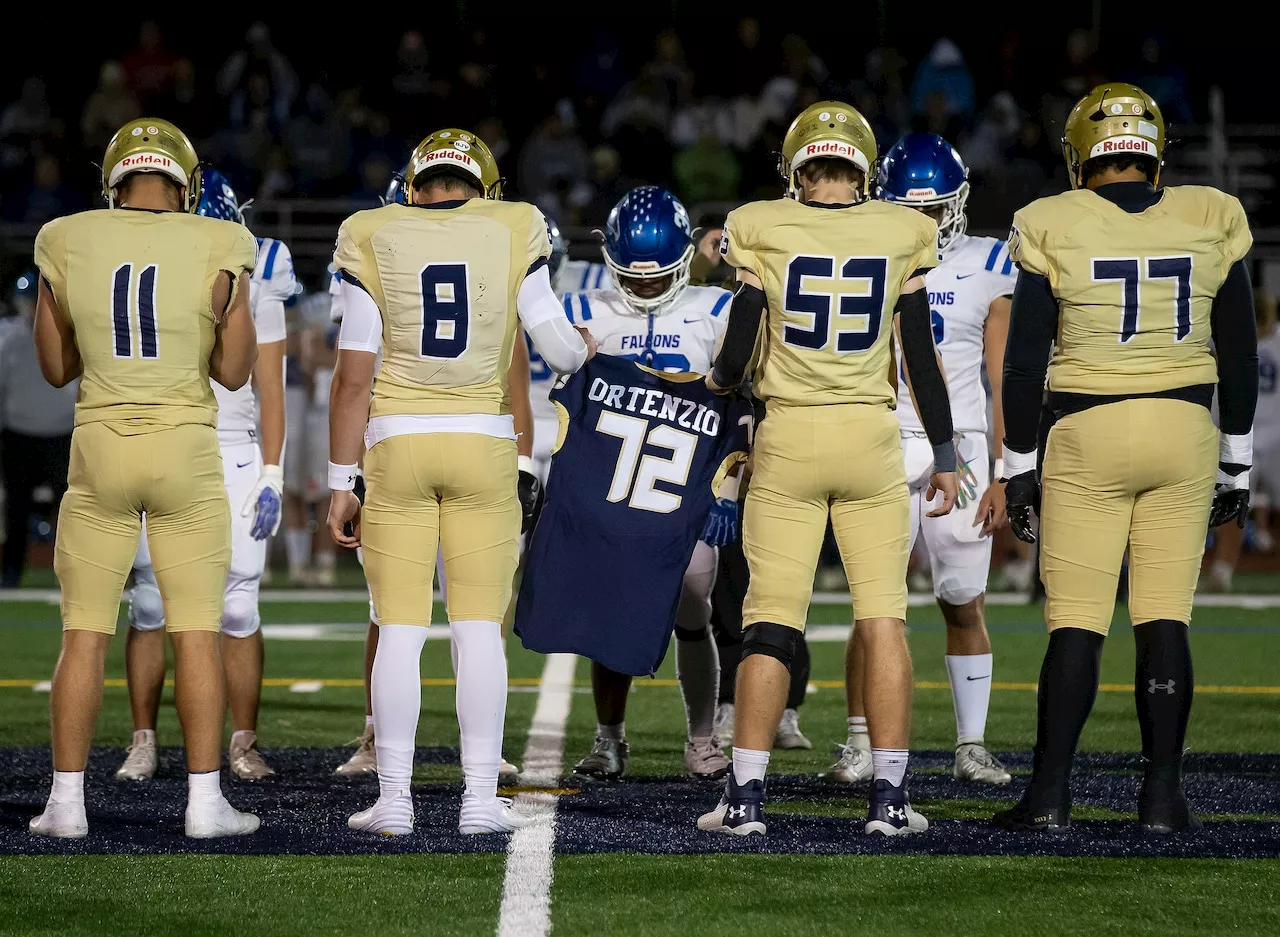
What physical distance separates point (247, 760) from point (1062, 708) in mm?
2517

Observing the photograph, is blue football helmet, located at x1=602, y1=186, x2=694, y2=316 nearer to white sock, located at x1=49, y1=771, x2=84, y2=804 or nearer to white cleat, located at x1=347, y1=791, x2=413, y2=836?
white cleat, located at x1=347, y1=791, x2=413, y2=836

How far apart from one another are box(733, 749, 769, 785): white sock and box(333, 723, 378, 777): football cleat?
146 centimetres

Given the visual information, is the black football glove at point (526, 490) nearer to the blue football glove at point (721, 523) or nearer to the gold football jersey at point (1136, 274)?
the blue football glove at point (721, 523)

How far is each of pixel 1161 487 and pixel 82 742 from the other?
280cm

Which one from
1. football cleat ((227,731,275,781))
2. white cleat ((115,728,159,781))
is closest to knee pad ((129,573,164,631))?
white cleat ((115,728,159,781))

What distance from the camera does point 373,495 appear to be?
4.39 m

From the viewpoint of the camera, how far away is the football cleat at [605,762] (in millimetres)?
5348

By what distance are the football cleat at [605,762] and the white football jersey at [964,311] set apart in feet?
4.69

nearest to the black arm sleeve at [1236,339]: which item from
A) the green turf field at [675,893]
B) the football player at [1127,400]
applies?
the football player at [1127,400]

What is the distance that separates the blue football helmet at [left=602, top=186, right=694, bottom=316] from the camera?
17.1 feet

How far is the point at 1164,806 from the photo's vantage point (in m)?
4.38

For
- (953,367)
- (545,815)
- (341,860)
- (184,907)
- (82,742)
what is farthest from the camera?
(953,367)

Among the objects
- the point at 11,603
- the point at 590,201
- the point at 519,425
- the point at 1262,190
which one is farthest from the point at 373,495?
the point at 1262,190

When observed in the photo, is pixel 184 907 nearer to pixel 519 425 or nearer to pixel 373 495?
pixel 373 495
